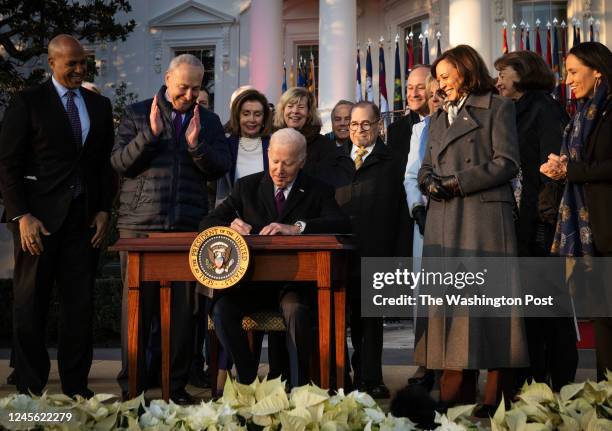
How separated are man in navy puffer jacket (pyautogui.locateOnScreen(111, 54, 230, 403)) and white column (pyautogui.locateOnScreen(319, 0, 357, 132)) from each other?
13.0 metres

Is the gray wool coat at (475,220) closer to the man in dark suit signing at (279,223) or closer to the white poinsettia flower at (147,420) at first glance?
the man in dark suit signing at (279,223)

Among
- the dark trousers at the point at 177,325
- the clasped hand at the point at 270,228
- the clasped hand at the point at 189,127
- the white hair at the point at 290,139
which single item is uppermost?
the clasped hand at the point at 189,127

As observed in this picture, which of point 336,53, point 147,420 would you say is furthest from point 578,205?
point 336,53

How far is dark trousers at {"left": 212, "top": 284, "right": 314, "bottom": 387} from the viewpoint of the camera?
5.87m

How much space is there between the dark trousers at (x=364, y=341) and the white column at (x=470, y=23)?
41.8ft

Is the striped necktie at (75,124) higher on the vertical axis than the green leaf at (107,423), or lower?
higher

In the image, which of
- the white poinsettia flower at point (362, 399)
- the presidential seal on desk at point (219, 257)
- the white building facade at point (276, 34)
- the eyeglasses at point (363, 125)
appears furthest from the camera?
the white building facade at point (276, 34)

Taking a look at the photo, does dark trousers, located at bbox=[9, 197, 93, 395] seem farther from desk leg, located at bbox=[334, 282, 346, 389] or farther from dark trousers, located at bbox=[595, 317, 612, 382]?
dark trousers, located at bbox=[595, 317, 612, 382]

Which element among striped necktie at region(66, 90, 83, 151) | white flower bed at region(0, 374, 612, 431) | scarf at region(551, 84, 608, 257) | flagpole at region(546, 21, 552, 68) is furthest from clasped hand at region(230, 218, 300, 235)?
flagpole at region(546, 21, 552, 68)

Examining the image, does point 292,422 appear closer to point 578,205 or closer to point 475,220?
point 475,220

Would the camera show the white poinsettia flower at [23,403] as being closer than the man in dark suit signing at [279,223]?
Yes

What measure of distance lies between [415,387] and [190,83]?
3853 millimetres

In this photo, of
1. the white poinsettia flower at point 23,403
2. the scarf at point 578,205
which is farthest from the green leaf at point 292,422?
the scarf at point 578,205

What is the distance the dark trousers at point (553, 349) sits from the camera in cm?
661
